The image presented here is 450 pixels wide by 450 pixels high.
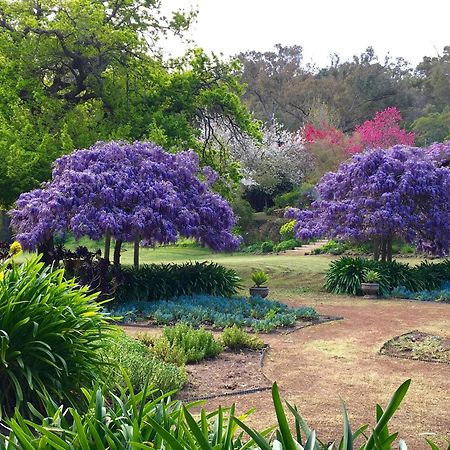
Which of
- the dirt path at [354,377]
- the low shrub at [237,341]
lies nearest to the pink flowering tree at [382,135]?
the dirt path at [354,377]

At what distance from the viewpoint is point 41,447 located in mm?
2641

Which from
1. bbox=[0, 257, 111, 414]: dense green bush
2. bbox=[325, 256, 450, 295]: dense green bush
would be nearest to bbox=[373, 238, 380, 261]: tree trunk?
bbox=[325, 256, 450, 295]: dense green bush

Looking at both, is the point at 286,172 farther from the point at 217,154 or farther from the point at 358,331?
the point at 358,331

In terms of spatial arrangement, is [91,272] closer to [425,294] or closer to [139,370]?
[139,370]

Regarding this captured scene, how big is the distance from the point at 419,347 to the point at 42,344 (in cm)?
609

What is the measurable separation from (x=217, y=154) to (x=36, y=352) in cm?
1632

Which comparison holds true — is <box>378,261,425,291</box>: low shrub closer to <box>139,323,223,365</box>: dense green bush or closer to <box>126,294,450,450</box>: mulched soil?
<box>126,294,450,450</box>: mulched soil

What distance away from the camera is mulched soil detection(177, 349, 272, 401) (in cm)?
666

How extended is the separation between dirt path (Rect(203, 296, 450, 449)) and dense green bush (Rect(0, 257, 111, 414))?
1.59 meters

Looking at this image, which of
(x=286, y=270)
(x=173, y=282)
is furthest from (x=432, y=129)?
(x=173, y=282)

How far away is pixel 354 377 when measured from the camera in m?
7.45

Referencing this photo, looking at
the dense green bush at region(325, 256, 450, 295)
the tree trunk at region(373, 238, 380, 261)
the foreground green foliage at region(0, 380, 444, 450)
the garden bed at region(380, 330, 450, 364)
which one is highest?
the tree trunk at region(373, 238, 380, 261)

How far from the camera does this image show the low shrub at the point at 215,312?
1109 centimetres

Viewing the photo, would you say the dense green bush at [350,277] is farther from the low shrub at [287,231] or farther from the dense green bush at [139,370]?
the low shrub at [287,231]
